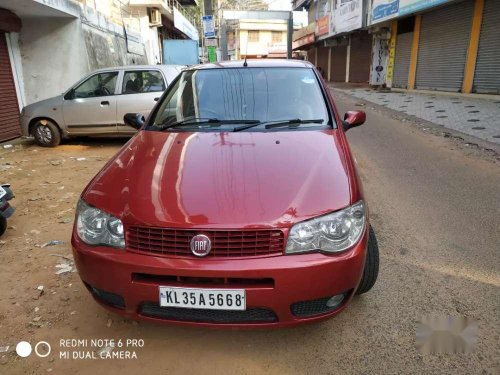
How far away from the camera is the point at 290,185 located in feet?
7.15

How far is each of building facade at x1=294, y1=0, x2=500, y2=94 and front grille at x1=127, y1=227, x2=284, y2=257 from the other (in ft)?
42.3

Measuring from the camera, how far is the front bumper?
190cm

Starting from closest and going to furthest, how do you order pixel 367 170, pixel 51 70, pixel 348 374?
pixel 348 374 → pixel 367 170 → pixel 51 70

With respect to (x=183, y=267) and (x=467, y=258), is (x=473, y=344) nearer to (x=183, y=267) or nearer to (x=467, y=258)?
(x=467, y=258)

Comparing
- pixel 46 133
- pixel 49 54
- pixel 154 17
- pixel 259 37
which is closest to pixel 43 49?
pixel 49 54

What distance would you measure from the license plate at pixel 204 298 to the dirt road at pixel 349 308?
44 centimetres

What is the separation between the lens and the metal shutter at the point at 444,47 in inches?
535

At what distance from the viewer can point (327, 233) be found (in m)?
2.01

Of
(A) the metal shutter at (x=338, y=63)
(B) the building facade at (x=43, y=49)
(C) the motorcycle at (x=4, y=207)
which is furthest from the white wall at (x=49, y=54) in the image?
(A) the metal shutter at (x=338, y=63)

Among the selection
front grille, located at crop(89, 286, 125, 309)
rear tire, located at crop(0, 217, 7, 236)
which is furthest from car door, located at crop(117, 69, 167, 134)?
front grille, located at crop(89, 286, 125, 309)

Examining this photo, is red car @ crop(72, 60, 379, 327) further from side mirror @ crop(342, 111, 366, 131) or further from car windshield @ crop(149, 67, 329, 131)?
side mirror @ crop(342, 111, 366, 131)

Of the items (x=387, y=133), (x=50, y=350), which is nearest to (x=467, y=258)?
(x=50, y=350)

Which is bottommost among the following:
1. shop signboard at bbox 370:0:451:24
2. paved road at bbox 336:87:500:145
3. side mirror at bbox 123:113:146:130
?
paved road at bbox 336:87:500:145

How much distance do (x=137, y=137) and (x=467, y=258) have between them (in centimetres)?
279
